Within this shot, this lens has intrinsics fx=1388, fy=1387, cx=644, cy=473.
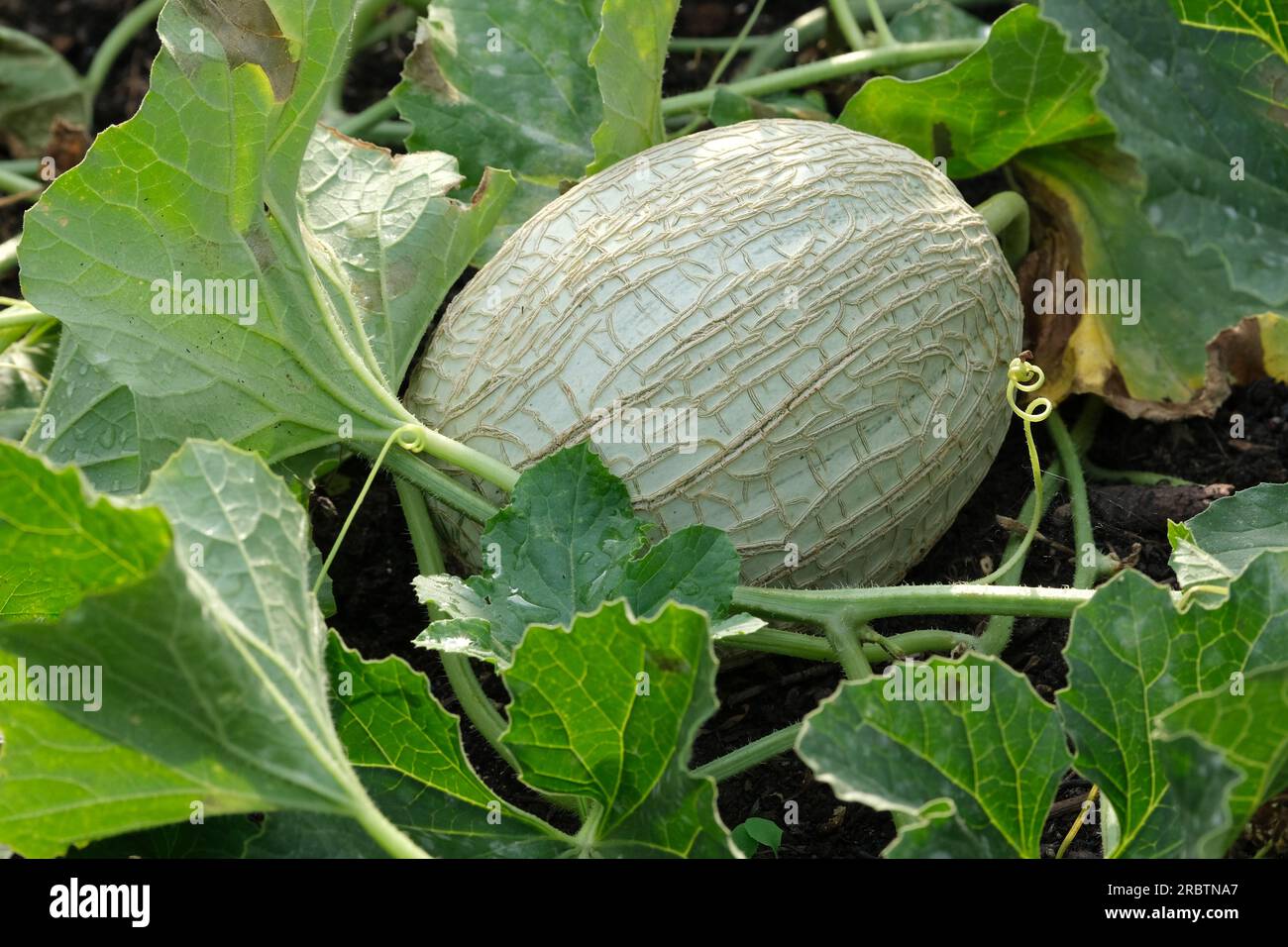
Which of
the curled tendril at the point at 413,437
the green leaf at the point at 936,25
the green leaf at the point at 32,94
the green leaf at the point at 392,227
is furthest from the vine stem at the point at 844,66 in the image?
the green leaf at the point at 32,94

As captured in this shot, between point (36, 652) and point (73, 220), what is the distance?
720 millimetres

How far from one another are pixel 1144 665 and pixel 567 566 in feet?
2.33

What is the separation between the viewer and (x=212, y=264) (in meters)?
1.94

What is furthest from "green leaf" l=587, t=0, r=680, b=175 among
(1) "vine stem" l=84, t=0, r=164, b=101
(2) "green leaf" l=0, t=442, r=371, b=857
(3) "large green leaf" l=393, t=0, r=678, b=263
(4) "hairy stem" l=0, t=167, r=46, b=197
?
(1) "vine stem" l=84, t=0, r=164, b=101

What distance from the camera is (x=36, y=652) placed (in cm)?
142

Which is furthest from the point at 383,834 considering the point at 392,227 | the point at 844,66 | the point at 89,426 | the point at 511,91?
the point at 844,66

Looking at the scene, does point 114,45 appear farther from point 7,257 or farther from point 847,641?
point 847,641

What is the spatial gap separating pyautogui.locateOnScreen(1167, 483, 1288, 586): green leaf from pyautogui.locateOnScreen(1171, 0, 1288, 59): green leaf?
79 cm

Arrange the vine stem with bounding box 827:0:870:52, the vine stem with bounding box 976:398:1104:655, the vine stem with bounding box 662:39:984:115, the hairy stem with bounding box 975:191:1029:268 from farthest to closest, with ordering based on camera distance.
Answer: the vine stem with bounding box 827:0:870:52
the vine stem with bounding box 662:39:984:115
the hairy stem with bounding box 975:191:1029:268
the vine stem with bounding box 976:398:1104:655

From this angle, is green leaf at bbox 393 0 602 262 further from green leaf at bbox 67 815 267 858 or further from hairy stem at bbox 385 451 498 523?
green leaf at bbox 67 815 267 858

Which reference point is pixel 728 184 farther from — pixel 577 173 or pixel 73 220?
pixel 73 220

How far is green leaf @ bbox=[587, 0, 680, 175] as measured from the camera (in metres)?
2.19

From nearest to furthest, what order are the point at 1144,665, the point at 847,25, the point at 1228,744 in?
the point at 1228,744 < the point at 1144,665 < the point at 847,25

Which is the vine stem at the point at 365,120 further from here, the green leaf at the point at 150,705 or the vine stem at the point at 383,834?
the vine stem at the point at 383,834
